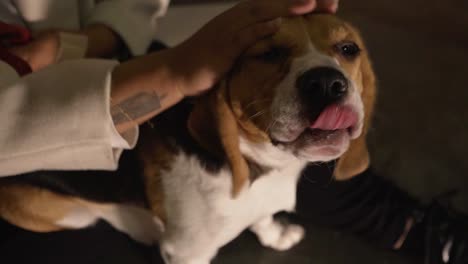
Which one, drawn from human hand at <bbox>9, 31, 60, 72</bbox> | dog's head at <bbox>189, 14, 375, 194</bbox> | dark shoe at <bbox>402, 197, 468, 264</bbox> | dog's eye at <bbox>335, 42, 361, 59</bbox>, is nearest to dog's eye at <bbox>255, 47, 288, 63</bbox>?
dog's head at <bbox>189, 14, 375, 194</bbox>

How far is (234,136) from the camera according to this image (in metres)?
0.97

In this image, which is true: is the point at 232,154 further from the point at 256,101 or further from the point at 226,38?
the point at 226,38

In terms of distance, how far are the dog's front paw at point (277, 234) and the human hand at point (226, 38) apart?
68cm

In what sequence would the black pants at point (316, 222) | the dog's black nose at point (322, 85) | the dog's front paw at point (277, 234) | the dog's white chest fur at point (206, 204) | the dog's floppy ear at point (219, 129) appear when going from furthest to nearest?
the dog's front paw at point (277, 234) < the black pants at point (316, 222) < the dog's white chest fur at point (206, 204) < the dog's floppy ear at point (219, 129) < the dog's black nose at point (322, 85)

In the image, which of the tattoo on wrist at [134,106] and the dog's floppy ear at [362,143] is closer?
the tattoo on wrist at [134,106]

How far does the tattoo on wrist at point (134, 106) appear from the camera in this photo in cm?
89

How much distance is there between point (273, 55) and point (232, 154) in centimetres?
22

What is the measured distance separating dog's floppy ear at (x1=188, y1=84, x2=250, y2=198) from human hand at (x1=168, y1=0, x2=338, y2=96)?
0.06 m

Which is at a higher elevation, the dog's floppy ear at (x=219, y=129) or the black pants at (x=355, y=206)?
the dog's floppy ear at (x=219, y=129)

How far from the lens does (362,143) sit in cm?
112

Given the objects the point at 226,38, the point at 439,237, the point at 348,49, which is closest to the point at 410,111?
the point at 439,237

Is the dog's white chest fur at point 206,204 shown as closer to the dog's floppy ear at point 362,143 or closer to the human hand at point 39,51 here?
the dog's floppy ear at point 362,143

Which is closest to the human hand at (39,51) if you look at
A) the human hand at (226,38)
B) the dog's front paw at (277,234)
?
the human hand at (226,38)

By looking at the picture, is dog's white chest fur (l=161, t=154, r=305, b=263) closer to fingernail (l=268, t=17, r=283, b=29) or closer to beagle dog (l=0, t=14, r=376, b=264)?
beagle dog (l=0, t=14, r=376, b=264)
